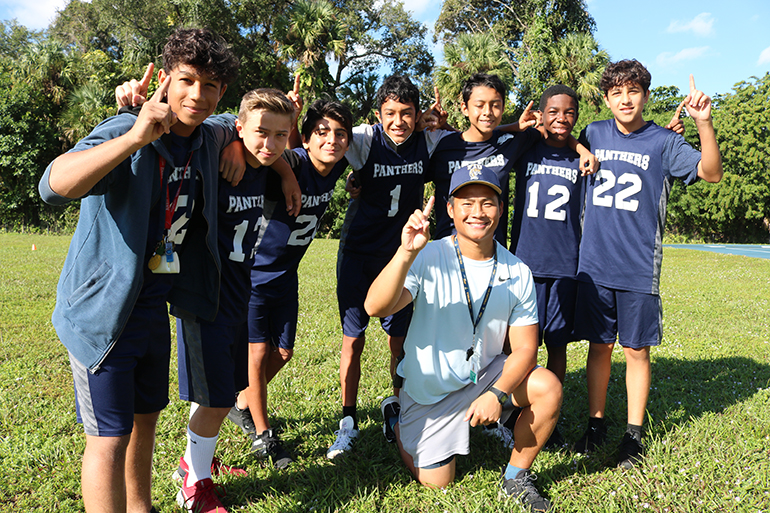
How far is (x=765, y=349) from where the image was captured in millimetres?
6000

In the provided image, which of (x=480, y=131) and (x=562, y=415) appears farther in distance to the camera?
(x=562, y=415)

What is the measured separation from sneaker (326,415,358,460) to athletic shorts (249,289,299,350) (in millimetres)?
685

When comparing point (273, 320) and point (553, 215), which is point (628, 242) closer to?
point (553, 215)

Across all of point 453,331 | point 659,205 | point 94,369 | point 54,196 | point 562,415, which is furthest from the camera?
point 562,415

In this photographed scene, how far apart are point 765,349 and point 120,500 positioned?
6696 mm

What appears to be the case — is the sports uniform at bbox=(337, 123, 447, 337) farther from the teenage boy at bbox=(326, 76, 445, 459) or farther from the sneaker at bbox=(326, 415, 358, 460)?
the sneaker at bbox=(326, 415, 358, 460)

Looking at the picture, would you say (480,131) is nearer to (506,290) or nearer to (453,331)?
(506,290)

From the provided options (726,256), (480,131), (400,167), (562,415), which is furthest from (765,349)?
(726,256)

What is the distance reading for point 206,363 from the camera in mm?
2854

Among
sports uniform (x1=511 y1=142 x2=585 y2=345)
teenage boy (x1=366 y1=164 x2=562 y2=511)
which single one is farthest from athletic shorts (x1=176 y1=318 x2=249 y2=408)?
sports uniform (x1=511 y1=142 x2=585 y2=345)

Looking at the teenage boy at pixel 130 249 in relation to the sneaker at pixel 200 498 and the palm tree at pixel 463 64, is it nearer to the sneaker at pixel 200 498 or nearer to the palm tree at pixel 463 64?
the sneaker at pixel 200 498

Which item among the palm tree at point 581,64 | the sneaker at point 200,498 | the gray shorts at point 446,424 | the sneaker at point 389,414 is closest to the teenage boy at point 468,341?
the gray shorts at point 446,424

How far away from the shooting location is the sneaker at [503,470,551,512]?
2.87 metres

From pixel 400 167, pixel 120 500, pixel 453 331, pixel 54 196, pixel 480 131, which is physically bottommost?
pixel 120 500
